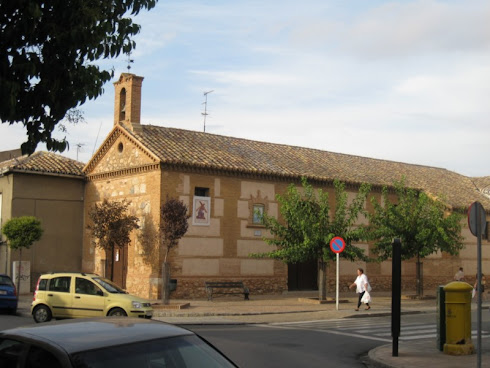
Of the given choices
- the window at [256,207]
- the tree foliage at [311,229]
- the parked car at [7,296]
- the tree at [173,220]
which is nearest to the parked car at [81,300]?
the parked car at [7,296]

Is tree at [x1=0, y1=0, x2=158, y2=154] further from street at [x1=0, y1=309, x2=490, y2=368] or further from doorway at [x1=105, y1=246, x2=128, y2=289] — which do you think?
doorway at [x1=105, y1=246, x2=128, y2=289]

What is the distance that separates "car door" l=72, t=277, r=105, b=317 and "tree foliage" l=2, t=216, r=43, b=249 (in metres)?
10.2

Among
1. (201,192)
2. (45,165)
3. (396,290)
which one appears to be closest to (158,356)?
(396,290)

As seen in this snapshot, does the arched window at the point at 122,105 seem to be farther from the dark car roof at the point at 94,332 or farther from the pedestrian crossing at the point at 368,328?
the dark car roof at the point at 94,332

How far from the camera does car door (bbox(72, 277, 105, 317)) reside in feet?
61.0

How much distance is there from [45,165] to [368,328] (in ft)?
67.4

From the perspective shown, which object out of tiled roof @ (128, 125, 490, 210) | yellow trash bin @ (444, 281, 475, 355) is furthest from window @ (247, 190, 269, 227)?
yellow trash bin @ (444, 281, 475, 355)

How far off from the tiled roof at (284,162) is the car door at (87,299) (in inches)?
405

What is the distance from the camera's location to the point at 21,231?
28188 mm

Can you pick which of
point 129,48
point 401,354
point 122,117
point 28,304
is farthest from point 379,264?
point 129,48

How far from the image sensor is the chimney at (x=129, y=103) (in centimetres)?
3142

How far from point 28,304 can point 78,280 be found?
26.8 feet

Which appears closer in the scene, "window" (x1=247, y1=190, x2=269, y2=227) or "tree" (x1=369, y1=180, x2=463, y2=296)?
"tree" (x1=369, y1=180, x2=463, y2=296)

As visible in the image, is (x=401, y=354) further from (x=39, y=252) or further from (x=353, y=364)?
(x=39, y=252)
